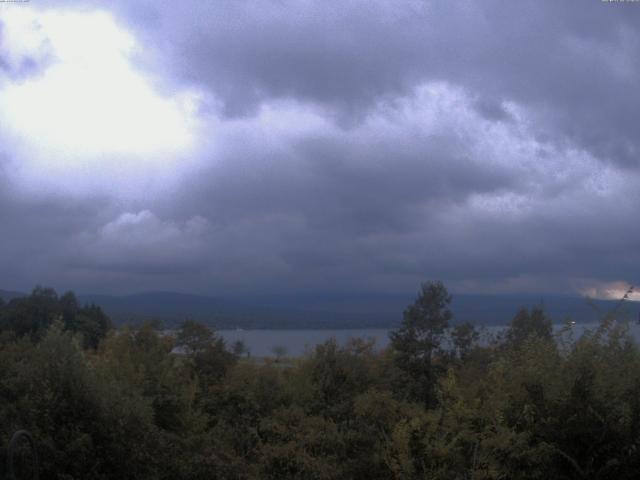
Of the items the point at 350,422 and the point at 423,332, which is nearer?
the point at 350,422

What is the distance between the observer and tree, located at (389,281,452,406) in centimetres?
2341

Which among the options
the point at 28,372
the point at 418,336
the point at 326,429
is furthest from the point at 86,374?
the point at 418,336

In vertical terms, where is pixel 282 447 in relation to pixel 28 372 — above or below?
below

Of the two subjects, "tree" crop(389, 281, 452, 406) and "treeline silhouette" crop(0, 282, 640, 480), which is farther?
"tree" crop(389, 281, 452, 406)

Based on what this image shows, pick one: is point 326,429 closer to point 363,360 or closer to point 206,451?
point 206,451

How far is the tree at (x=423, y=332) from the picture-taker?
Result: 2341 cm

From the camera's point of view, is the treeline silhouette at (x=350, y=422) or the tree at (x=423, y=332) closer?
the treeline silhouette at (x=350, y=422)

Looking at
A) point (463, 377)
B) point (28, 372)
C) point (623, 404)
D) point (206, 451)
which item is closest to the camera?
point (623, 404)

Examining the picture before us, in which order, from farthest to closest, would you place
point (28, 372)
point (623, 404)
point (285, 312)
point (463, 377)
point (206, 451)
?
point (285, 312) → point (463, 377) → point (206, 451) → point (28, 372) → point (623, 404)

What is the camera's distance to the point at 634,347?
445 inches

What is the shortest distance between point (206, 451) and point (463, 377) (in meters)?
5.75

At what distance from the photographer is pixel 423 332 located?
23828 millimetres

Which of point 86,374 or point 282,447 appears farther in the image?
point 282,447

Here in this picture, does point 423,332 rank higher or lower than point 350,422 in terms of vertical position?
higher
